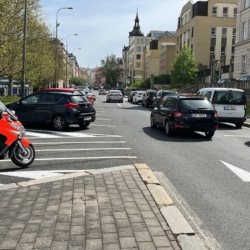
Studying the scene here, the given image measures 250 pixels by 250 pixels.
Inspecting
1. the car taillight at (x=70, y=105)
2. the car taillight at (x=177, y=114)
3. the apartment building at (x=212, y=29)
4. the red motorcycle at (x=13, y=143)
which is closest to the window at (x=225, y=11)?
the apartment building at (x=212, y=29)

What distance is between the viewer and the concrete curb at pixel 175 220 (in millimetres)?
3791

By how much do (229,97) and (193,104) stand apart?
428 cm

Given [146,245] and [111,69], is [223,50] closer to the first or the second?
[146,245]

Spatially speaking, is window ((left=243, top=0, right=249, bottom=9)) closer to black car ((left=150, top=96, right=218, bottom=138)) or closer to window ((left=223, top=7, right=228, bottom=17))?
window ((left=223, top=7, right=228, bottom=17))

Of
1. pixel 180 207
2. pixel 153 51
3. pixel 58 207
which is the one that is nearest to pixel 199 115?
pixel 180 207

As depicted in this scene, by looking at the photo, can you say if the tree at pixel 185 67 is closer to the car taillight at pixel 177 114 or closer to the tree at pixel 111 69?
the car taillight at pixel 177 114

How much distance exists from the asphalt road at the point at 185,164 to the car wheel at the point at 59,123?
401 millimetres

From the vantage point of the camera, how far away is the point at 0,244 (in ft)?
12.2

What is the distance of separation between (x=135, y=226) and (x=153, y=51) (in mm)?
103881

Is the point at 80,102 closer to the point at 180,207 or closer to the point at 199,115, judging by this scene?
the point at 199,115

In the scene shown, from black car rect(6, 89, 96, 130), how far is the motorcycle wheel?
Result: 6.63m

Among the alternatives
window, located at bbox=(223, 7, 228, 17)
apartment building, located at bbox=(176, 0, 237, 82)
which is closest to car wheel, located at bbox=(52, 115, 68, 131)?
apartment building, located at bbox=(176, 0, 237, 82)

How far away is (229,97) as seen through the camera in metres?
16.2

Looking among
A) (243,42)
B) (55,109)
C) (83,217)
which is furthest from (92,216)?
(243,42)
